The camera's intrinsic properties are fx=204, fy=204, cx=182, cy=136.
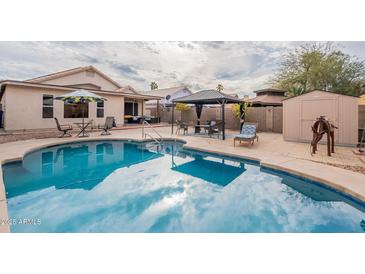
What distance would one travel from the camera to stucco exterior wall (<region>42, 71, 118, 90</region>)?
57.7 feet

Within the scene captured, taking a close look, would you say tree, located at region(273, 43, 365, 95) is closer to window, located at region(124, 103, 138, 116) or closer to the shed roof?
the shed roof

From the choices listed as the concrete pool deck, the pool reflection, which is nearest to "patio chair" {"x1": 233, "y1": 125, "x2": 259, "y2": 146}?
the concrete pool deck

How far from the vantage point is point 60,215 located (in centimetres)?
389

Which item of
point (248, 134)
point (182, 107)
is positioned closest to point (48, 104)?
point (182, 107)

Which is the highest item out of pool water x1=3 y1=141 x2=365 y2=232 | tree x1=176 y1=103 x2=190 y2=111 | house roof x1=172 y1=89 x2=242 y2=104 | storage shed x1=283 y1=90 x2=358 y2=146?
tree x1=176 y1=103 x2=190 y2=111

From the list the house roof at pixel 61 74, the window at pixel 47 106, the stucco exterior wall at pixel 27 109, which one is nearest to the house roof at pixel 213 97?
the stucco exterior wall at pixel 27 109

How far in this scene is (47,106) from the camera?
1312 cm

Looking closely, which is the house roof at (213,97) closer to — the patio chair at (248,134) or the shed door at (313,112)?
the patio chair at (248,134)

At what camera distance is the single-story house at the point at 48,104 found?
1162cm

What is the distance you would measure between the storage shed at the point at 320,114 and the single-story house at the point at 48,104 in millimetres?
12507

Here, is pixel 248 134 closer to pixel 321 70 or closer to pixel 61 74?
pixel 321 70
